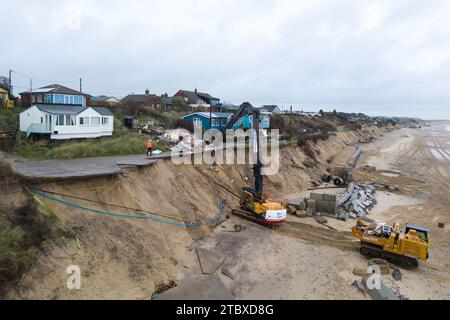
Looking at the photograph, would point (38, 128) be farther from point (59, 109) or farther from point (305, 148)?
point (305, 148)

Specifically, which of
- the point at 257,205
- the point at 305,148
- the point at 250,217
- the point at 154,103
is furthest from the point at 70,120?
the point at 154,103

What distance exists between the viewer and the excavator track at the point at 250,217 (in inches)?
697

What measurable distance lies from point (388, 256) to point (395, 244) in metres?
0.83

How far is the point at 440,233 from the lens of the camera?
18750 millimetres

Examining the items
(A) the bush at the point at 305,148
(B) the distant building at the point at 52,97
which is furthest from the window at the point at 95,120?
(A) the bush at the point at 305,148

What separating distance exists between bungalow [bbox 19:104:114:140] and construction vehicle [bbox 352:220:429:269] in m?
22.2

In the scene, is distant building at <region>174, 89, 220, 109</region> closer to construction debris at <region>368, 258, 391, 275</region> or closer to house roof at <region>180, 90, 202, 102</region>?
house roof at <region>180, 90, 202, 102</region>

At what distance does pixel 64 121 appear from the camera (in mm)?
24344

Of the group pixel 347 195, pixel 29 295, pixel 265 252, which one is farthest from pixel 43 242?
pixel 347 195

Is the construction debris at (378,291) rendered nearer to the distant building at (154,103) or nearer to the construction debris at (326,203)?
the construction debris at (326,203)

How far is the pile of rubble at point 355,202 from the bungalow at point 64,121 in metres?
21.1
